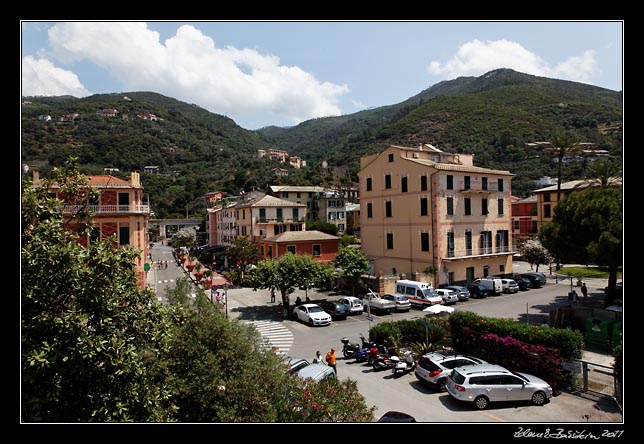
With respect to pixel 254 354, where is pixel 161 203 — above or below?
above

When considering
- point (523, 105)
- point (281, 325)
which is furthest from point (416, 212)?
point (523, 105)

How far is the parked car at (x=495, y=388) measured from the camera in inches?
534

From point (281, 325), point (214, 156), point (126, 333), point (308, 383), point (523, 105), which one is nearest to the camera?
point (126, 333)

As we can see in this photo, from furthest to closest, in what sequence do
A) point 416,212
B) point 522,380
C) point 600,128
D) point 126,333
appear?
point 600,128, point 416,212, point 522,380, point 126,333

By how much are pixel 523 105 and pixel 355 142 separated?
68.6 m

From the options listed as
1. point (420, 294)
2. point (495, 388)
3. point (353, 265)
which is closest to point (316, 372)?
point (495, 388)

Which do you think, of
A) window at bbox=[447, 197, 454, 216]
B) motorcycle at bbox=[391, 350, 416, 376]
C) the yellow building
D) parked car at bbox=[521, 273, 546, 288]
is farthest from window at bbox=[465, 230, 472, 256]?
motorcycle at bbox=[391, 350, 416, 376]

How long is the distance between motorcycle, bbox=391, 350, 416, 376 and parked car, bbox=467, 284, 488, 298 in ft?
54.9

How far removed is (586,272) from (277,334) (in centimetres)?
3632

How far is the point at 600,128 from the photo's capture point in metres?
111

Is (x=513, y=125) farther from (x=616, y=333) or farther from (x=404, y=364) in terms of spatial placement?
(x=404, y=364)

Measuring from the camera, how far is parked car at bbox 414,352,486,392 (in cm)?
1533

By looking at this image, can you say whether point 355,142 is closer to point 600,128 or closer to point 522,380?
point 600,128

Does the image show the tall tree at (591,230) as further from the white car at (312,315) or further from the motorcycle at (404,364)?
the white car at (312,315)
